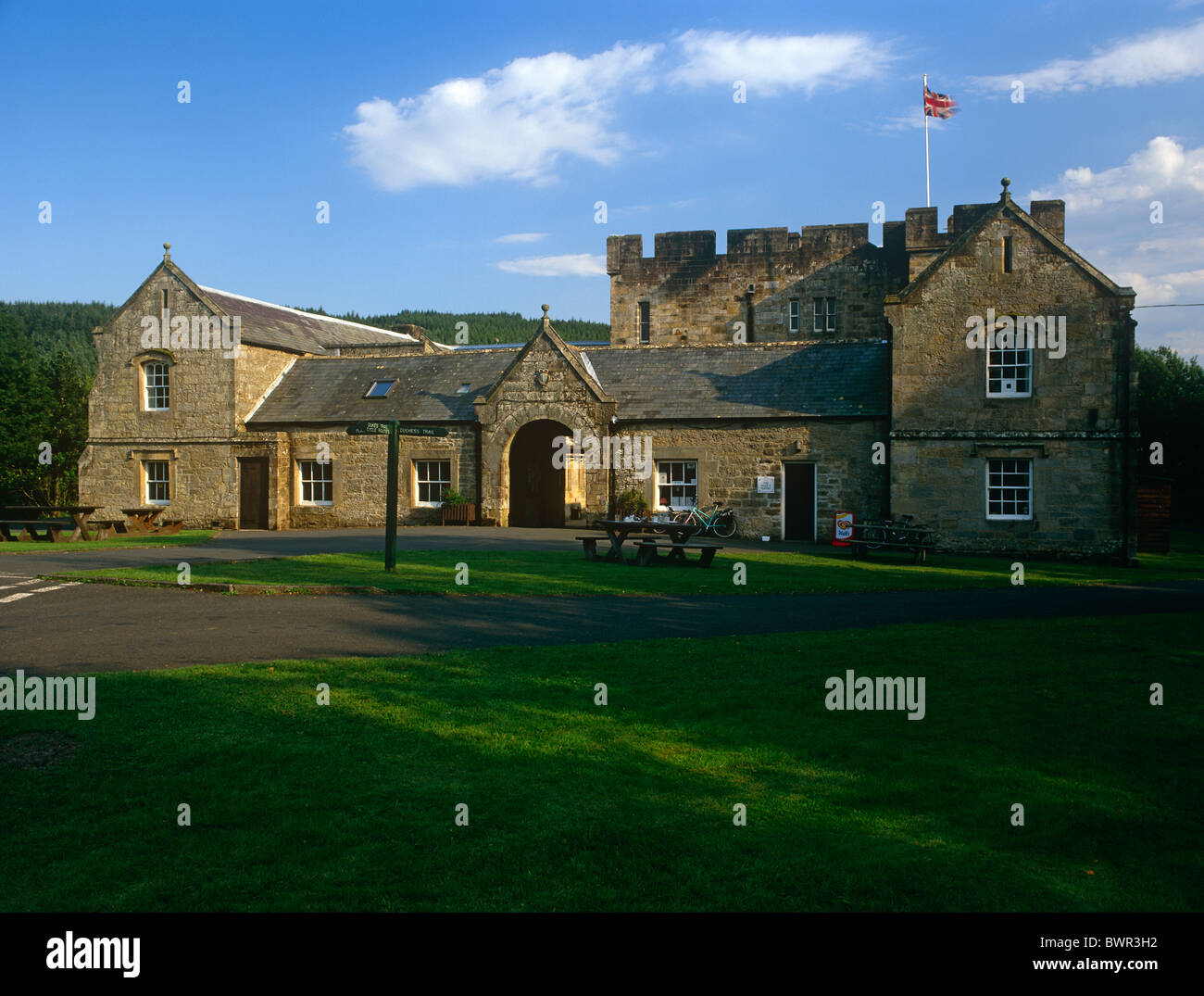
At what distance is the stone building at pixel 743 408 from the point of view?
22797mm

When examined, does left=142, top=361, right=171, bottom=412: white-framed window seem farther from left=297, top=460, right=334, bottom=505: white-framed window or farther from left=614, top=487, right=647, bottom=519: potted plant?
left=614, top=487, right=647, bottom=519: potted plant

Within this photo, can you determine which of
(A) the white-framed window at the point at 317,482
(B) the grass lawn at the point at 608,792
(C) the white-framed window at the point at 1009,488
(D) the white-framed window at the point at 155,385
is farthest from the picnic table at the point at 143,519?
(C) the white-framed window at the point at 1009,488

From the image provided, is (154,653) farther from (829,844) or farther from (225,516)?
(225,516)

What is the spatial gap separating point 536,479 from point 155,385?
13922 millimetres

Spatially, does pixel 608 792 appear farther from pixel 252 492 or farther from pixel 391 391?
pixel 252 492

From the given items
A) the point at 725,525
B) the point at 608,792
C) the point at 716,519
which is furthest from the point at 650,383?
the point at 608,792

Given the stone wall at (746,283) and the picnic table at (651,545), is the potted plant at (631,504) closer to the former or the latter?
the picnic table at (651,545)

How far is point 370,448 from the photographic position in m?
28.9

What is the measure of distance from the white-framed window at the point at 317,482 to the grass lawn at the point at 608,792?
2226 cm

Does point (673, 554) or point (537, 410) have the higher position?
point (537, 410)

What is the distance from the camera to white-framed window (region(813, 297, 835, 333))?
122 feet

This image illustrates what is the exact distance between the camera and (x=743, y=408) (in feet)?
84.1
